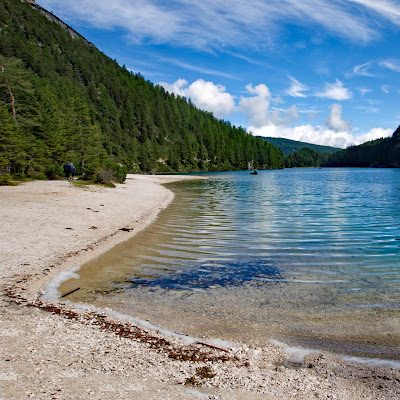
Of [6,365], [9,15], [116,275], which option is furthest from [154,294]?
[9,15]

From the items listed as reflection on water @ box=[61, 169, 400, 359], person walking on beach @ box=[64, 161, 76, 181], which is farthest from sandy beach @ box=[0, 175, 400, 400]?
person walking on beach @ box=[64, 161, 76, 181]

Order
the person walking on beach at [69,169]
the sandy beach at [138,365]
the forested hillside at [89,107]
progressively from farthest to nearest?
the forested hillside at [89,107] → the person walking on beach at [69,169] → the sandy beach at [138,365]

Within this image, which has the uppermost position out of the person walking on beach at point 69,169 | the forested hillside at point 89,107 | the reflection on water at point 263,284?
the forested hillside at point 89,107

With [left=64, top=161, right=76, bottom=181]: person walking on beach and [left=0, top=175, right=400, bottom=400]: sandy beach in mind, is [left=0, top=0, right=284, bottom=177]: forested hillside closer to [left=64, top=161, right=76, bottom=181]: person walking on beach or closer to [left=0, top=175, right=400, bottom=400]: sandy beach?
[left=64, top=161, right=76, bottom=181]: person walking on beach

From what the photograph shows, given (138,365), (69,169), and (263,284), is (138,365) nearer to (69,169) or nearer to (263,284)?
(263,284)

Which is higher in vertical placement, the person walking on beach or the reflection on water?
the person walking on beach

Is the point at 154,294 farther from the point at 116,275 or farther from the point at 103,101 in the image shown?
the point at 103,101

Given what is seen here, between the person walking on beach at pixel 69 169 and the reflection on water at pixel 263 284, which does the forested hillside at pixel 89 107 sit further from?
the reflection on water at pixel 263 284

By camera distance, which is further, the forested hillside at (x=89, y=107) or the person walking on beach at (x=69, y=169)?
the forested hillside at (x=89, y=107)

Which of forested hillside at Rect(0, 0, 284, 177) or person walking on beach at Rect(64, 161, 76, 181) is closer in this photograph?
person walking on beach at Rect(64, 161, 76, 181)

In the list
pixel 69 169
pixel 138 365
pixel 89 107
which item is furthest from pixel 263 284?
pixel 89 107

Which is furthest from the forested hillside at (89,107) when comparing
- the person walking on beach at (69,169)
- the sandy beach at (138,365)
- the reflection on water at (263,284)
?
the sandy beach at (138,365)

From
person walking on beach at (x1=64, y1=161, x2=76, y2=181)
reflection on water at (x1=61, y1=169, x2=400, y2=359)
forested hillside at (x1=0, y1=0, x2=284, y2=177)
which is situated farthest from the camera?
forested hillside at (x1=0, y1=0, x2=284, y2=177)

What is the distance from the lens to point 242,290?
7672 mm
